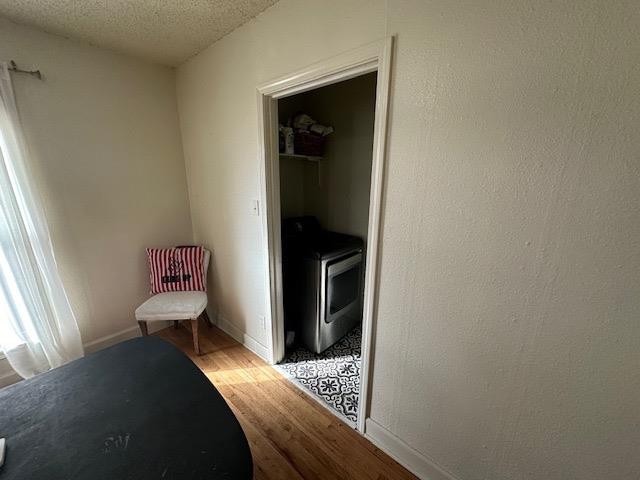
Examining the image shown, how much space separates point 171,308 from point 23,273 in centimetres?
86

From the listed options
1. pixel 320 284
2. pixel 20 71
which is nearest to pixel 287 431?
pixel 320 284

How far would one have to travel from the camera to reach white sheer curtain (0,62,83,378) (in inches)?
59.0

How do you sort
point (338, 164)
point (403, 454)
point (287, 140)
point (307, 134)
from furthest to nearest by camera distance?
point (338, 164) < point (307, 134) < point (287, 140) < point (403, 454)

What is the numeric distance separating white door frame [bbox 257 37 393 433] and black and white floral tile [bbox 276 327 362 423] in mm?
139

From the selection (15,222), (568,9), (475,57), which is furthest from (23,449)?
(568,9)

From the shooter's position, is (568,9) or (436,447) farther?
(436,447)

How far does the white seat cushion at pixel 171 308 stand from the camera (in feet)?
6.25

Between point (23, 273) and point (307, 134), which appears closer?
point (23, 273)

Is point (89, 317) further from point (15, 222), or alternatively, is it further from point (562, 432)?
point (562, 432)

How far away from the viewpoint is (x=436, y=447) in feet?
3.91

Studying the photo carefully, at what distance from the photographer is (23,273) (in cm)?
160

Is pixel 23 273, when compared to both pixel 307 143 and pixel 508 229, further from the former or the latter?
pixel 508 229

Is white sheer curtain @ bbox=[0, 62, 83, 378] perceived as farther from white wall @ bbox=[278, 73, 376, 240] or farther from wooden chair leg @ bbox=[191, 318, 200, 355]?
white wall @ bbox=[278, 73, 376, 240]

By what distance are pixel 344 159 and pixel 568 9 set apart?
173 cm
